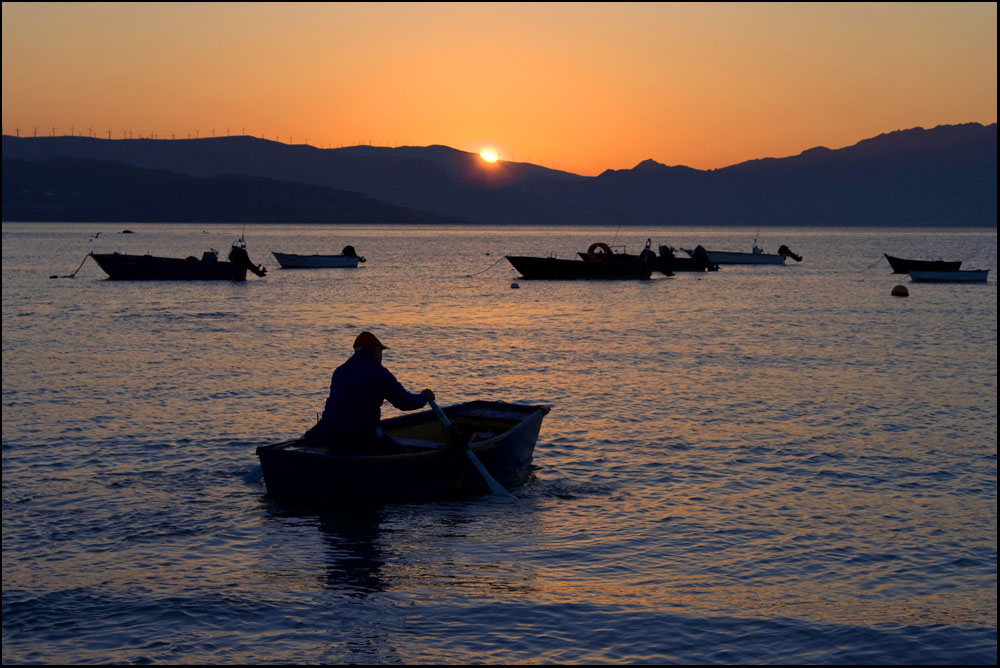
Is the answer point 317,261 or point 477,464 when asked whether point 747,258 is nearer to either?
point 317,261

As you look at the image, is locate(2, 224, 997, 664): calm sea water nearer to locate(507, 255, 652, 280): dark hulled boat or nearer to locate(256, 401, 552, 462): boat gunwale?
locate(256, 401, 552, 462): boat gunwale

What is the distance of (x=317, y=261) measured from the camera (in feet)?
296

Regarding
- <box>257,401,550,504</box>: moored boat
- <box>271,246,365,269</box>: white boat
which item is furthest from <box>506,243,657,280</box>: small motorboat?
<box>257,401,550,504</box>: moored boat

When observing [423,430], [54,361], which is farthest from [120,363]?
[423,430]

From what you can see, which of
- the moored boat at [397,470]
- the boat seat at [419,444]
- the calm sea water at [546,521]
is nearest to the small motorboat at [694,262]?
the calm sea water at [546,521]

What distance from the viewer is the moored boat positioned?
42.9 feet

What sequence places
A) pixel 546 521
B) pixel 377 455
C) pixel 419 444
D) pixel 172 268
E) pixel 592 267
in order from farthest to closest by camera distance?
pixel 592 267, pixel 172 268, pixel 419 444, pixel 377 455, pixel 546 521

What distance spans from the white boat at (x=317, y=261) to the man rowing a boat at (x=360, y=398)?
7611 centimetres

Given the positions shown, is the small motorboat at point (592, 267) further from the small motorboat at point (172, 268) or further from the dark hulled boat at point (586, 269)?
the small motorboat at point (172, 268)

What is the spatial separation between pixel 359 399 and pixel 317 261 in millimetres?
Result: 78974

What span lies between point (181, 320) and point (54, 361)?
42.7 ft

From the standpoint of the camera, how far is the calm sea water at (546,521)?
9188 millimetres

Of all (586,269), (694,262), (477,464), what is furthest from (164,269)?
(477,464)

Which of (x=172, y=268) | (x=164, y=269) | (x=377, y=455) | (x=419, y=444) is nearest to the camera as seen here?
(x=377, y=455)
